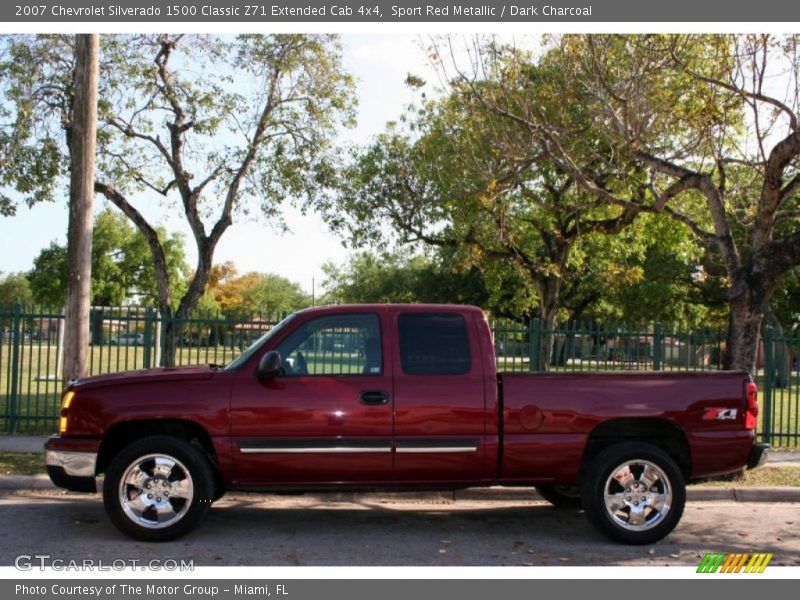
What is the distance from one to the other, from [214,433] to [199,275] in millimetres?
12476

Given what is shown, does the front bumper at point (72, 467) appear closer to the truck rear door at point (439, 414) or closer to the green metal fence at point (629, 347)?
the truck rear door at point (439, 414)

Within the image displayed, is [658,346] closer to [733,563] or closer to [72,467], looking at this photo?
[733,563]

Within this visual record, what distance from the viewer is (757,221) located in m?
11.1

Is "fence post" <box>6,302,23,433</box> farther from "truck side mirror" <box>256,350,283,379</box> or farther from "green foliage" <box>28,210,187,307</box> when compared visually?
"green foliage" <box>28,210,187,307</box>

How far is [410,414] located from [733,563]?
2713 mm

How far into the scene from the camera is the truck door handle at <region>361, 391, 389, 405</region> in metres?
6.98

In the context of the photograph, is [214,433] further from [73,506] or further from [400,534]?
[73,506]

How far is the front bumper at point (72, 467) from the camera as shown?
6.91 m

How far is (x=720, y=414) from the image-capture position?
725 centimetres

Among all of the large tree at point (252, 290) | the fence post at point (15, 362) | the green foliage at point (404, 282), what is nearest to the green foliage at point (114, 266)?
the green foliage at point (404, 282)

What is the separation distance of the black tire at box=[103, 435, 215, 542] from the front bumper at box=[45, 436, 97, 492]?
0.16 m

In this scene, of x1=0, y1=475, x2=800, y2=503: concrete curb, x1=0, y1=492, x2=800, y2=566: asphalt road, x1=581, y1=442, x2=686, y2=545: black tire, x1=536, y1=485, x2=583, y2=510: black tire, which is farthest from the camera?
x1=0, y1=475, x2=800, y2=503: concrete curb

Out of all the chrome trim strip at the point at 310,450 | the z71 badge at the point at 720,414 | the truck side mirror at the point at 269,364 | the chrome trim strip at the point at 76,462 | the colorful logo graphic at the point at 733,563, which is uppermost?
the truck side mirror at the point at 269,364

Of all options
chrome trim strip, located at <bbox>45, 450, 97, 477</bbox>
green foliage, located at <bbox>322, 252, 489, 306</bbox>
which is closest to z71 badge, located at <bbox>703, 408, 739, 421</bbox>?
chrome trim strip, located at <bbox>45, 450, 97, 477</bbox>
